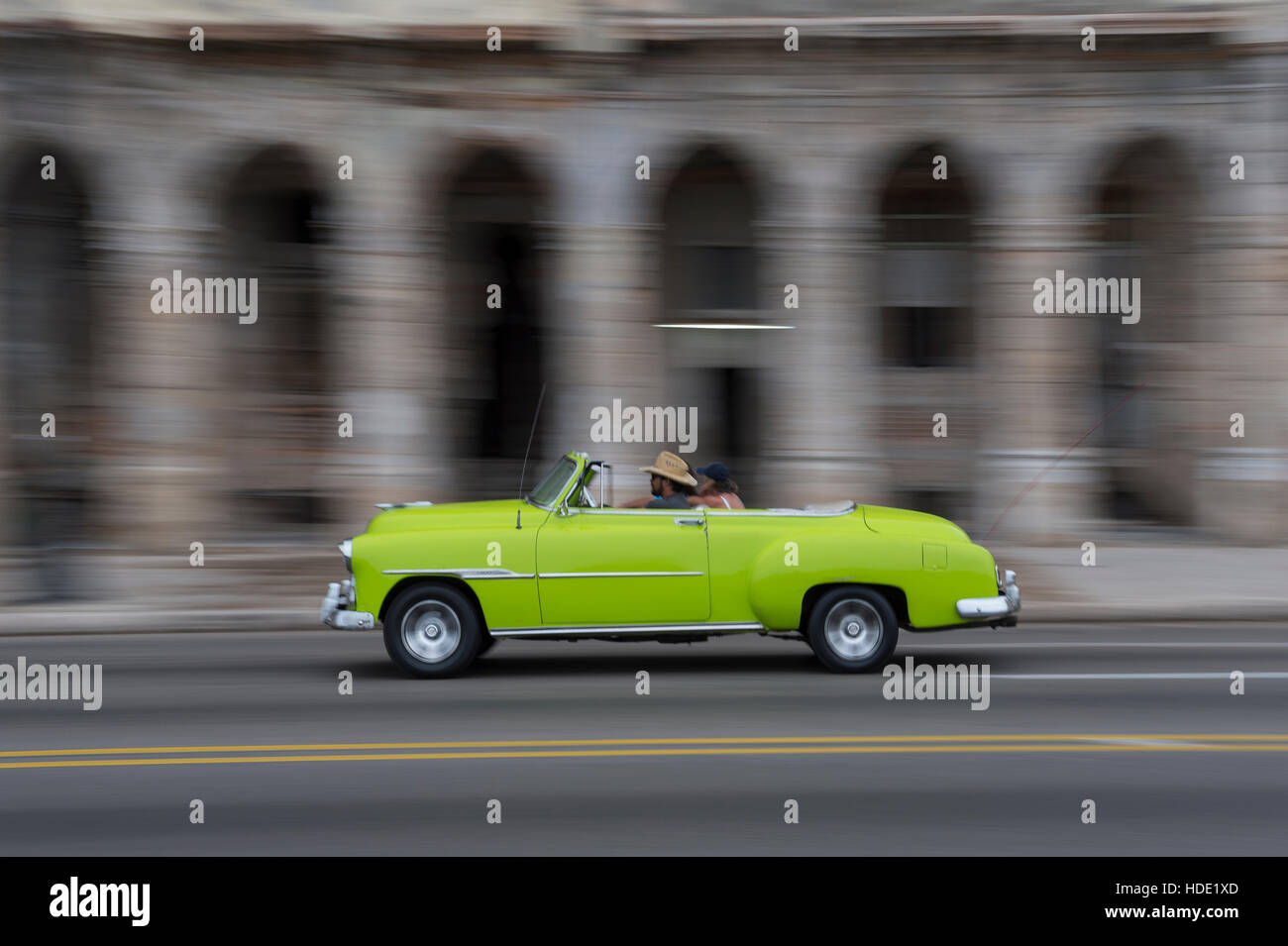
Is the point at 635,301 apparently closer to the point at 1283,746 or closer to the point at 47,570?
the point at 47,570

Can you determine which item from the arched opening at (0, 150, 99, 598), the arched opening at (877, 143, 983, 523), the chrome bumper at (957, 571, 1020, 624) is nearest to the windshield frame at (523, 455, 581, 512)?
the chrome bumper at (957, 571, 1020, 624)

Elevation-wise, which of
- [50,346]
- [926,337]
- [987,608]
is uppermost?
[50,346]

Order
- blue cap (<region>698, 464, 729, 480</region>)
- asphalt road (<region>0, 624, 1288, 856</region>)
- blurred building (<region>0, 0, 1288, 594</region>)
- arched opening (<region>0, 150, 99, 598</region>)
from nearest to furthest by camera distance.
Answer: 1. asphalt road (<region>0, 624, 1288, 856</region>)
2. blue cap (<region>698, 464, 729, 480</region>)
3. blurred building (<region>0, 0, 1288, 594</region>)
4. arched opening (<region>0, 150, 99, 598</region>)

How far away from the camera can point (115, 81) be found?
17438mm

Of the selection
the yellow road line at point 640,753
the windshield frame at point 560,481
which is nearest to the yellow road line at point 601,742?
the yellow road line at point 640,753

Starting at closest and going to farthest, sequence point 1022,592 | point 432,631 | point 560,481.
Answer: point 432,631 < point 560,481 < point 1022,592

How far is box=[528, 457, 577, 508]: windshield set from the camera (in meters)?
9.59

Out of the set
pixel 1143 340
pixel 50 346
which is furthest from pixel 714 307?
pixel 50 346

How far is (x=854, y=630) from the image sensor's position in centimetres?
946

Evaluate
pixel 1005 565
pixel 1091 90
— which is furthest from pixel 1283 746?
pixel 1091 90

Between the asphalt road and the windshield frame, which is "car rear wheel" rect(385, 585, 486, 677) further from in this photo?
the windshield frame

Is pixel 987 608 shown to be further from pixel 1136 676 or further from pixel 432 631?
pixel 432 631

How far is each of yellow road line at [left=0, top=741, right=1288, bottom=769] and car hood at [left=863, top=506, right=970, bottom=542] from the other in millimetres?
2304

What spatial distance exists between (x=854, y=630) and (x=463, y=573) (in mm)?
2608
